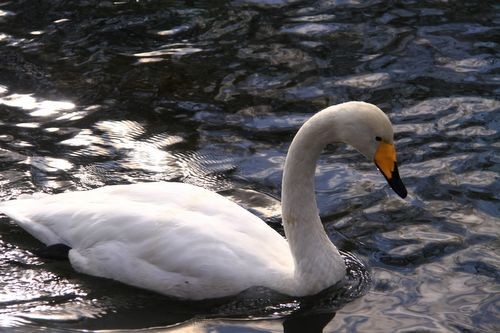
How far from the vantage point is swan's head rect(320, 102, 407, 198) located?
6852 mm

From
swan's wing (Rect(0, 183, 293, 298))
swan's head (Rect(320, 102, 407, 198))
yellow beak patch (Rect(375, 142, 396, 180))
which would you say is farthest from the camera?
swan's wing (Rect(0, 183, 293, 298))

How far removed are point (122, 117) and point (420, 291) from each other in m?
3.84

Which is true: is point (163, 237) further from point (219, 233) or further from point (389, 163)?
point (389, 163)

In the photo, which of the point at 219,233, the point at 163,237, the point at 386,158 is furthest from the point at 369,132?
the point at 163,237

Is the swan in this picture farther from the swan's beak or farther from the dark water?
the dark water

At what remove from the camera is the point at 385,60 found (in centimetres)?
1128

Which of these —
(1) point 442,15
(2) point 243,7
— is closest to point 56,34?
(2) point 243,7

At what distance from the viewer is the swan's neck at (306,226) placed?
7.13 m

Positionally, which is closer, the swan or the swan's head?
the swan's head

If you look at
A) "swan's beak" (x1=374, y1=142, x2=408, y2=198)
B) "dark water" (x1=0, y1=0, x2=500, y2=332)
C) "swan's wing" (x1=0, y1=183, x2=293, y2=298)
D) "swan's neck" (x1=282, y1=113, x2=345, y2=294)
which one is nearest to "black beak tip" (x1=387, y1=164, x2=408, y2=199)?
"swan's beak" (x1=374, y1=142, x2=408, y2=198)

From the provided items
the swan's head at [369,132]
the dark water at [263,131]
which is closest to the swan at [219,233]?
the swan's head at [369,132]

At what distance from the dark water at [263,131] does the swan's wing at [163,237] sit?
17cm

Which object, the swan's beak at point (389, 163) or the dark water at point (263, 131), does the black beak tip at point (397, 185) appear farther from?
the dark water at point (263, 131)

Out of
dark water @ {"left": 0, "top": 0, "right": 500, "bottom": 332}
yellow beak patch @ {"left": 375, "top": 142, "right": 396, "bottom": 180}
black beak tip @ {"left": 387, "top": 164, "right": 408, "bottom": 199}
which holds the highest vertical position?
yellow beak patch @ {"left": 375, "top": 142, "right": 396, "bottom": 180}
